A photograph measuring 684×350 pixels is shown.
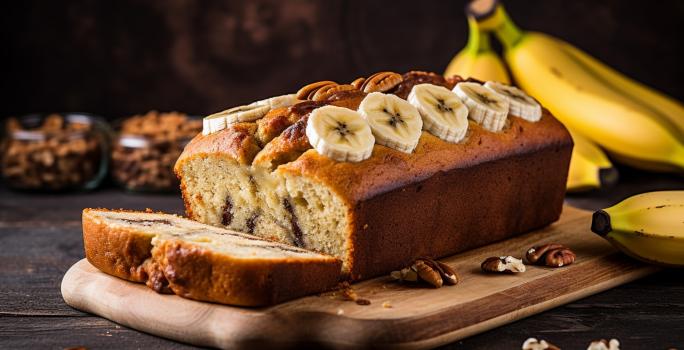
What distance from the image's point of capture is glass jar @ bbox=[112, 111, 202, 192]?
15.8ft

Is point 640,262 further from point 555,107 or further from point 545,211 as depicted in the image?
point 555,107

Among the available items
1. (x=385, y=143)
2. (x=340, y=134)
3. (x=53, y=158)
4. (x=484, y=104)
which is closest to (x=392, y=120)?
(x=385, y=143)

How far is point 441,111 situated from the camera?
3480 millimetres

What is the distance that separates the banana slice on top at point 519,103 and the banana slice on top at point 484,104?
56mm

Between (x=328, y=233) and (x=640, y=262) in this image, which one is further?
(x=640, y=262)

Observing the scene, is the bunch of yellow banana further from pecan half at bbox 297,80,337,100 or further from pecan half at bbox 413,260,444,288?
pecan half at bbox 413,260,444,288

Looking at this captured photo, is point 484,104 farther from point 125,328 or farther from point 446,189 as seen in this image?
point 125,328

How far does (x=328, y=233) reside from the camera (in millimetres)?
3145

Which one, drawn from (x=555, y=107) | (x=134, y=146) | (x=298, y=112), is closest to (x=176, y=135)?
(x=134, y=146)

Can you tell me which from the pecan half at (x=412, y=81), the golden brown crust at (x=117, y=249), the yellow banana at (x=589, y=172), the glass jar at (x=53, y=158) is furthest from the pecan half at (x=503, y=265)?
the glass jar at (x=53, y=158)

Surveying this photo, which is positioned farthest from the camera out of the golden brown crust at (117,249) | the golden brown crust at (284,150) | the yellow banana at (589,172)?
the yellow banana at (589,172)

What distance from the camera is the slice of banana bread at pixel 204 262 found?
Result: 2801mm

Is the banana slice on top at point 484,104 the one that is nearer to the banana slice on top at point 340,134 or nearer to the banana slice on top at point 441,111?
the banana slice on top at point 441,111

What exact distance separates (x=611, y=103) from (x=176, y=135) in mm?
2212
